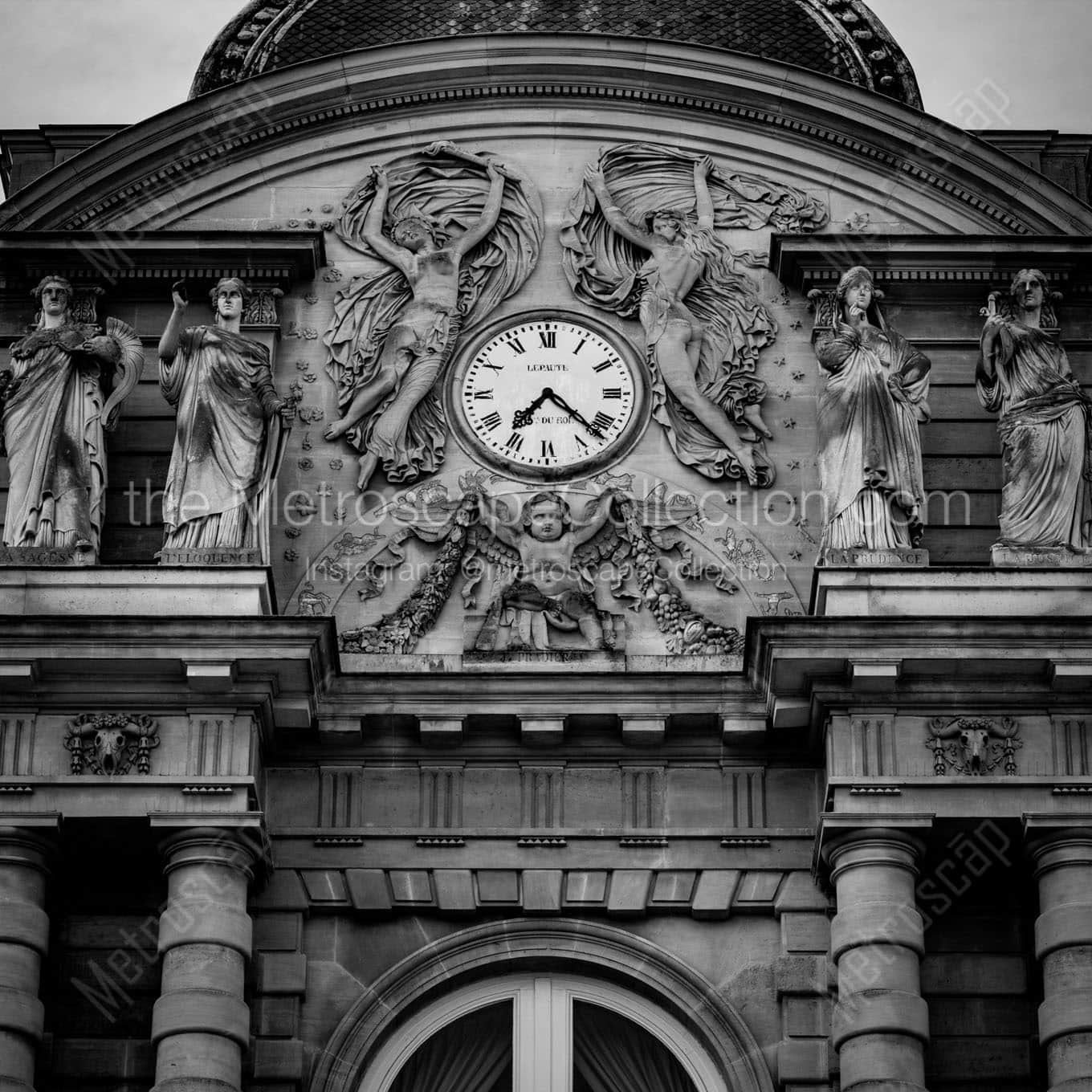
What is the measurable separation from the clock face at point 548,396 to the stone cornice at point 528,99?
2165mm

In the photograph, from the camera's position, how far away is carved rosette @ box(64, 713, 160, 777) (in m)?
22.2

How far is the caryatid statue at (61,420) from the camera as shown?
23391 mm

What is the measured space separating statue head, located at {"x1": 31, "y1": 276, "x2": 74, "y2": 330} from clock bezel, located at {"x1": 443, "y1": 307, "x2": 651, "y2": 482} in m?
2.98

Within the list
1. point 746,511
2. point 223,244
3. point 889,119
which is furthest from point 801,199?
point 223,244

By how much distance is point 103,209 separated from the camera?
25469 millimetres

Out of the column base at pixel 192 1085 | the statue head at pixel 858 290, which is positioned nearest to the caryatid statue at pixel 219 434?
the column base at pixel 192 1085

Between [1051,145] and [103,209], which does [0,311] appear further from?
[1051,145]

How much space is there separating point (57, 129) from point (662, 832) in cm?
793

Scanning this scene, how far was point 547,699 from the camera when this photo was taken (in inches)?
903

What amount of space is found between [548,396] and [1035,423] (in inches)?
146

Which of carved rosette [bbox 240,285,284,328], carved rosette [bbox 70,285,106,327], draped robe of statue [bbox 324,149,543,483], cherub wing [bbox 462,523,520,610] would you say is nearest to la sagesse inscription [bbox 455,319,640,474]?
draped robe of statue [bbox 324,149,543,483]

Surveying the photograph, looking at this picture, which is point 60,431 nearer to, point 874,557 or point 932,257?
point 874,557

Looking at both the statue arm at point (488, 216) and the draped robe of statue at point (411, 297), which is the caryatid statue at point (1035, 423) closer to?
the draped robe of statue at point (411, 297)

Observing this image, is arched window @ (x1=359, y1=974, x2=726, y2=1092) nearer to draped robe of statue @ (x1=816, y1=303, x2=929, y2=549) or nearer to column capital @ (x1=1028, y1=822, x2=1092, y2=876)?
column capital @ (x1=1028, y1=822, x2=1092, y2=876)
